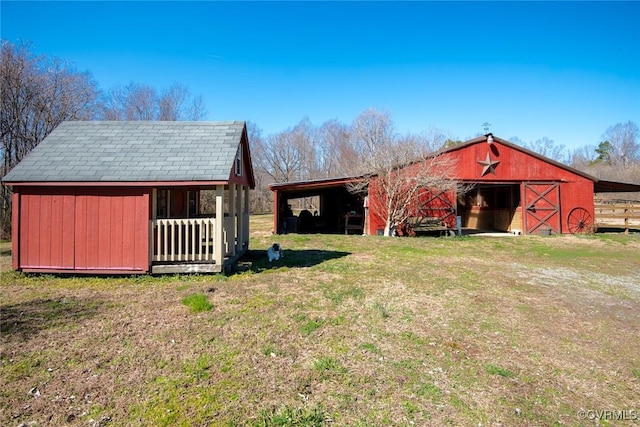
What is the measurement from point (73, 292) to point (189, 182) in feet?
9.00

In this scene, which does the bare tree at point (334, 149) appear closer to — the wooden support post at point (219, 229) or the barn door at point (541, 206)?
the barn door at point (541, 206)

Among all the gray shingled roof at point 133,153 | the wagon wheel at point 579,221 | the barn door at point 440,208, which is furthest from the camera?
the wagon wheel at point 579,221

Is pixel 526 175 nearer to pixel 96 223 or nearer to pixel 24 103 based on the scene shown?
pixel 96 223

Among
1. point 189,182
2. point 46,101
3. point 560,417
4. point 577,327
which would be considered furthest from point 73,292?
point 46,101

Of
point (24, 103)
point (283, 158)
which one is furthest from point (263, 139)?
point (24, 103)

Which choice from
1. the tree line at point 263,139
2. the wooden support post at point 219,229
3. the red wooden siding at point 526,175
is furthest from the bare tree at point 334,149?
the wooden support post at point 219,229

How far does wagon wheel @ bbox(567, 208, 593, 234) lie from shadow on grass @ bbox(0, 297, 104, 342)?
18.4 m

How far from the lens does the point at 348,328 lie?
14.8 ft

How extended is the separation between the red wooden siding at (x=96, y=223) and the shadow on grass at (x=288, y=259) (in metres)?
2.26

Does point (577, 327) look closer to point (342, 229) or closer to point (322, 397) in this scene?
point (322, 397)

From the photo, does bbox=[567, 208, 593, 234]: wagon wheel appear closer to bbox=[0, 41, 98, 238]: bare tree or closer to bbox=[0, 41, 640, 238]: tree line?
bbox=[0, 41, 640, 238]: tree line

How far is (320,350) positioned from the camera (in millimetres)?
3863

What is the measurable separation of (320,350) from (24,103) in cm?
1940

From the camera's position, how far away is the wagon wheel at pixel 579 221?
51.8 ft
